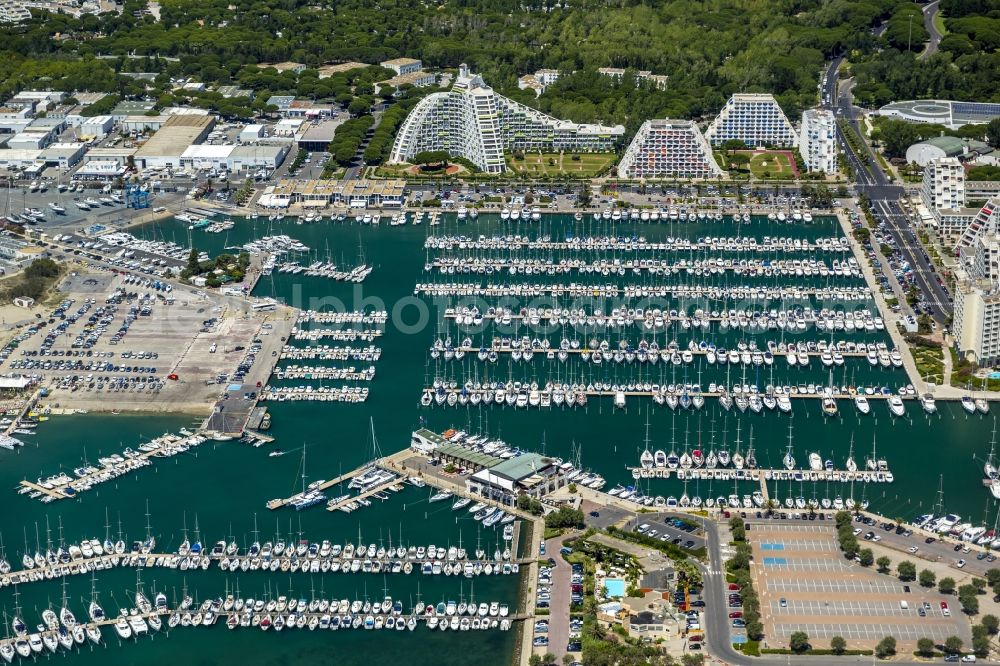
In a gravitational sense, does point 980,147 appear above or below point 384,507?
above

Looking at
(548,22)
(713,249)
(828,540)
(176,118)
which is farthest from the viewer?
(548,22)

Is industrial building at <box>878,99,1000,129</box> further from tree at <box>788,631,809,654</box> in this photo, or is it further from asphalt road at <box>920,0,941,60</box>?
tree at <box>788,631,809,654</box>

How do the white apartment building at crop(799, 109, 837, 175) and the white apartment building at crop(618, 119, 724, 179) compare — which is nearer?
the white apartment building at crop(618, 119, 724, 179)

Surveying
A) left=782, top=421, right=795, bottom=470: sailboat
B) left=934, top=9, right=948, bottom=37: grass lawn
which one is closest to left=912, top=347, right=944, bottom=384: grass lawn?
left=782, top=421, right=795, bottom=470: sailboat

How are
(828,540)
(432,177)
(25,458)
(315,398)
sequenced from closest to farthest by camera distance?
1. (828,540)
2. (25,458)
3. (315,398)
4. (432,177)

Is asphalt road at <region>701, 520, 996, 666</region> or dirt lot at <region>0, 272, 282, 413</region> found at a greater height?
dirt lot at <region>0, 272, 282, 413</region>

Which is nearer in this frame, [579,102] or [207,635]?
[207,635]

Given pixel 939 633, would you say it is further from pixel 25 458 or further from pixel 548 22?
pixel 548 22

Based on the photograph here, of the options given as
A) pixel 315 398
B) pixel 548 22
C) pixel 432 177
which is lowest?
pixel 315 398

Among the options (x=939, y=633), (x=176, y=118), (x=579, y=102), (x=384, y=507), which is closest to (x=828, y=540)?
(x=939, y=633)
